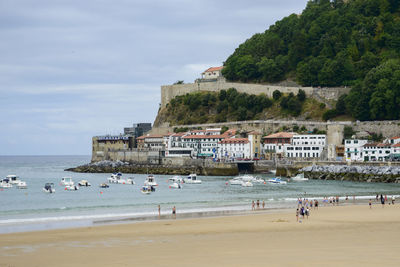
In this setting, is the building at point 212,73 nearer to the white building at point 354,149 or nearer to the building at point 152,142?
the building at point 152,142

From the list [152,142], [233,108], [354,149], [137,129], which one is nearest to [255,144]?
[233,108]

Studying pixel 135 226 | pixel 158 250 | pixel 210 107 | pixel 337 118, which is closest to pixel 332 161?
pixel 337 118

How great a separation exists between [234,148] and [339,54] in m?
22.9

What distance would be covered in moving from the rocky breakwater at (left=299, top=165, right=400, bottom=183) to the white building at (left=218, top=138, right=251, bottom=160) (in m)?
13.4

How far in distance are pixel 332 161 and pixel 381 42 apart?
3057 centimetres

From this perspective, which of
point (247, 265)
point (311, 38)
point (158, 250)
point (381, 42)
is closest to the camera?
point (247, 265)

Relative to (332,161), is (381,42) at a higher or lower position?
higher

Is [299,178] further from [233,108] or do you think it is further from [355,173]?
[233,108]

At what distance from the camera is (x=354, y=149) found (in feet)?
240

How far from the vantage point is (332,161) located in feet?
237

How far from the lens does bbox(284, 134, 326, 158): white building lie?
3041 inches

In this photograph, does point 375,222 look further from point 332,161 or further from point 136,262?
point 332,161

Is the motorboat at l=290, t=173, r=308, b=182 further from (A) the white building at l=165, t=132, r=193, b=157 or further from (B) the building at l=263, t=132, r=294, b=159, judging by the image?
(A) the white building at l=165, t=132, r=193, b=157

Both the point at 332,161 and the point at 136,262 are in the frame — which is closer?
the point at 136,262
